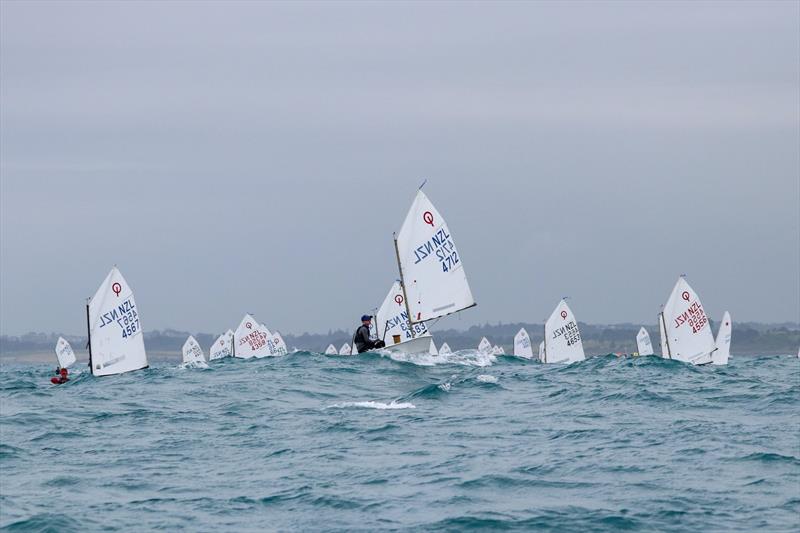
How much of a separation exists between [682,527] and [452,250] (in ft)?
94.0

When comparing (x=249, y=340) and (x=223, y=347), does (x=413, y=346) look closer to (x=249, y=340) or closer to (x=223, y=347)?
(x=249, y=340)

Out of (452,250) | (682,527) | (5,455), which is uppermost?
(452,250)

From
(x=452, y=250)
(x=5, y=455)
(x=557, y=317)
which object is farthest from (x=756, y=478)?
(x=557, y=317)

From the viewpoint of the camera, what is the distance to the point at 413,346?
40.1 m

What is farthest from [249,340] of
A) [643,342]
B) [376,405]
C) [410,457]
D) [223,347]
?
[410,457]

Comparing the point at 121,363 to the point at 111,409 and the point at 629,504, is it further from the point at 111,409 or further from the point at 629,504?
the point at 629,504

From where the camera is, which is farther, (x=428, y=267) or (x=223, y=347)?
(x=223, y=347)

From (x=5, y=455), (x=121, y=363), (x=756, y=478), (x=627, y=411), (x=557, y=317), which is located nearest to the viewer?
(x=756, y=478)

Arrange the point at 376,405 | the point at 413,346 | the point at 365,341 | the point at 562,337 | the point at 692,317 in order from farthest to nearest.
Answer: the point at 562,337
the point at 692,317
the point at 365,341
the point at 413,346
the point at 376,405

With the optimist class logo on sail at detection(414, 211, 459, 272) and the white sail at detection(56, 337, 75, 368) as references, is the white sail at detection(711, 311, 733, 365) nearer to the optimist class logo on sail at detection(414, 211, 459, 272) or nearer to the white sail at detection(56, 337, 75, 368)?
the optimist class logo on sail at detection(414, 211, 459, 272)

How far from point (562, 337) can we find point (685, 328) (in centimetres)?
1692

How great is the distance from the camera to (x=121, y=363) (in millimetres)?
45688

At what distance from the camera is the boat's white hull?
1567 inches

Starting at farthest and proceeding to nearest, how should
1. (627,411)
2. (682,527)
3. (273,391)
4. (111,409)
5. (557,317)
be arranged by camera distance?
(557,317) < (273,391) < (111,409) < (627,411) < (682,527)
